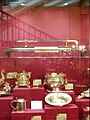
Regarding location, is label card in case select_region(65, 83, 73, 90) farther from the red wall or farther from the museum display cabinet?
the red wall

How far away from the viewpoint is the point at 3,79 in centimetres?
238

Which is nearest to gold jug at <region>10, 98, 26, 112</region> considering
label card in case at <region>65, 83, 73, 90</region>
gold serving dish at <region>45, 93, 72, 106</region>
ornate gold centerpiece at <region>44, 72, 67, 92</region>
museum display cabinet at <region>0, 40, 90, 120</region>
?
museum display cabinet at <region>0, 40, 90, 120</region>

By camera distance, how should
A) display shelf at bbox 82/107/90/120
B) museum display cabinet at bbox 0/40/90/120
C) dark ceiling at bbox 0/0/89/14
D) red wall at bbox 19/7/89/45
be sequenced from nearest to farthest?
display shelf at bbox 82/107/90/120
museum display cabinet at bbox 0/40/90/120
dark ceiling at bbox 0/0/89/14
red wall at bbox 19/7/89/45

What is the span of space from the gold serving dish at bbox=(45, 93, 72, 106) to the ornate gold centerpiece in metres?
0.12

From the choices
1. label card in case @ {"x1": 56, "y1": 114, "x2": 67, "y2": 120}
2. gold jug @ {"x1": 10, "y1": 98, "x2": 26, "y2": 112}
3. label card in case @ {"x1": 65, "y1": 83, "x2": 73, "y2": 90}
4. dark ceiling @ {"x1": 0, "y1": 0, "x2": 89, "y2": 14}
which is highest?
dark ceiling @ {"x1": 0, "y1": 0, "x2": 89, "y2": 14}

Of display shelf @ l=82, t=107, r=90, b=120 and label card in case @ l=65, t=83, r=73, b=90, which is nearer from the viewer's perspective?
display shelf @ l=82, t=107, r=90, b=120

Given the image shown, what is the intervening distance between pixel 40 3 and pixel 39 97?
7.21 ft

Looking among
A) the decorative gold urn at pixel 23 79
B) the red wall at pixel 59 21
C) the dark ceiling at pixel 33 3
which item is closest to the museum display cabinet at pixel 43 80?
the decorative gold urn at pixel 23 79

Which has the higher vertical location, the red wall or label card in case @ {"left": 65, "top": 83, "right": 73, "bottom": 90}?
the red wall

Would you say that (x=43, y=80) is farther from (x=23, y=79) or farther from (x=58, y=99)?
(x=58, y=99)

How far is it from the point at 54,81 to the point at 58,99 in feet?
0.68

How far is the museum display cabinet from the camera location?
84.1 inches

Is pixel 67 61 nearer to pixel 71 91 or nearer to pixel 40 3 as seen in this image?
pixel 71 91

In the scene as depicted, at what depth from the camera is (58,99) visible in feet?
6.99
